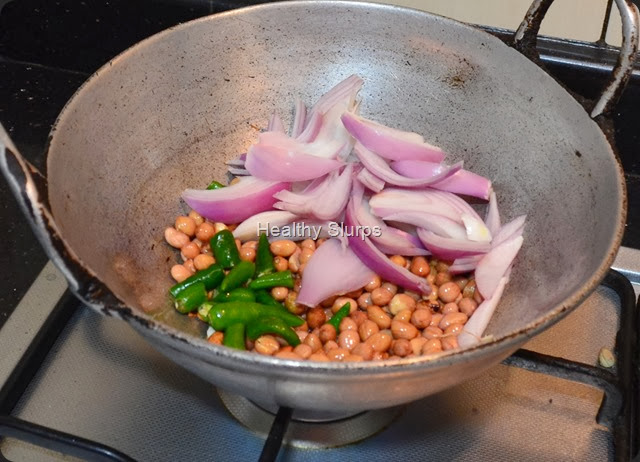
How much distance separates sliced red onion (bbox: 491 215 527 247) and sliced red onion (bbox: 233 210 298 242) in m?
0.26

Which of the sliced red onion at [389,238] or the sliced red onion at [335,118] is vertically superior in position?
the sliced red onion at [335,118]

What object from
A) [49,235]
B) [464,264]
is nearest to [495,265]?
[464,264]

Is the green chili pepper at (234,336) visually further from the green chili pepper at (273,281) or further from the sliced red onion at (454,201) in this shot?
the sliced red onion at (454,201)

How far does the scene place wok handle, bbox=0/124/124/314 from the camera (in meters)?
0.51

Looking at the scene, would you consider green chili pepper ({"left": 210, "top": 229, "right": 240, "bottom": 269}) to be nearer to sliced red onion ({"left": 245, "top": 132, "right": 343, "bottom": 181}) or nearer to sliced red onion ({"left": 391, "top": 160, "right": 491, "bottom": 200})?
sliced red onion ({"left": 245, "top": 132, "right": 343, "bottom": 181})

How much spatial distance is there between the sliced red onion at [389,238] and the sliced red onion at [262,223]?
0.30 feet

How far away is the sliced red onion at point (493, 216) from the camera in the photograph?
83cm

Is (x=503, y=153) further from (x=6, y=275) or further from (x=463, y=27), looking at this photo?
(x=6, y=275)

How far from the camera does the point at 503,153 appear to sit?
87cm

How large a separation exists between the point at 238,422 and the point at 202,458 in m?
0.06

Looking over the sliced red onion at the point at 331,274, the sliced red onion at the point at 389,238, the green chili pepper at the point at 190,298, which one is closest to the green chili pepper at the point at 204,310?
the green chili pepper at the point at 190,298

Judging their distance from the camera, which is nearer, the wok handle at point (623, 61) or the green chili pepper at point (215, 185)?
the wok handle at point (623, 61)

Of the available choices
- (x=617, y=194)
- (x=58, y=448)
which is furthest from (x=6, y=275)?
(x=617, y=194)

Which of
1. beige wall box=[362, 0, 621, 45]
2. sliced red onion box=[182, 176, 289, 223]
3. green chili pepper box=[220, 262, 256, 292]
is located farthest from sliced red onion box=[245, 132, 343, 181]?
beige wall box=[362, 0, 621, 45]
